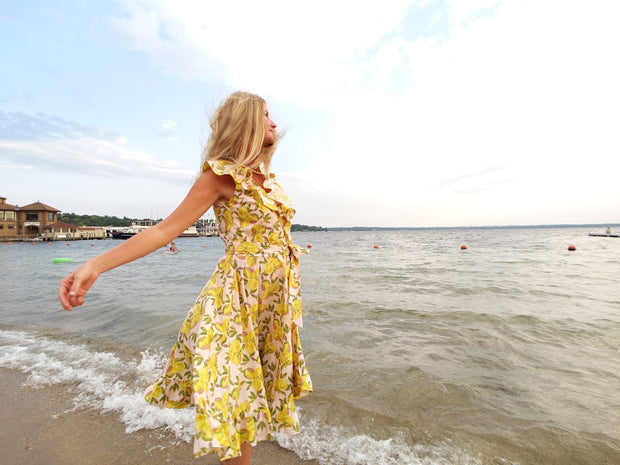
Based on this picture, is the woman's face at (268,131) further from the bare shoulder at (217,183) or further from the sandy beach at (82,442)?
the sandy beach at (82,442)

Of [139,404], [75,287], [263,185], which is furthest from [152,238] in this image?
[139,404]

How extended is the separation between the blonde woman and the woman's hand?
0.21 ft

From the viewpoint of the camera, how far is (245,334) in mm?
1723

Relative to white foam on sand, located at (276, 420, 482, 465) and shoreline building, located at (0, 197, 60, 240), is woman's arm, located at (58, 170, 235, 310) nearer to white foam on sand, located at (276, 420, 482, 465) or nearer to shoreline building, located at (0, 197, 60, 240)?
white foam on sand, located at (276, 420, 482, 465)

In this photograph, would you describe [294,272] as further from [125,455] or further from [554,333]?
[554,333]

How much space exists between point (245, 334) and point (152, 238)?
639mm

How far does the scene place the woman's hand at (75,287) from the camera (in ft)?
4.29

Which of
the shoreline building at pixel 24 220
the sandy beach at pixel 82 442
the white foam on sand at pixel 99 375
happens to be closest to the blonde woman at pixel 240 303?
the sandy beach at pixel 82 442

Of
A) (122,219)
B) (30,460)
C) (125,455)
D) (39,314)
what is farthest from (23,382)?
(122,219)

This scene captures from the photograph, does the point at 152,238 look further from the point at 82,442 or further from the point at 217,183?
the point at 82,442

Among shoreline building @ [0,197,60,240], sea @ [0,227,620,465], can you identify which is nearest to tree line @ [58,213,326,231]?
shoreline building @ [0,197,60,240]

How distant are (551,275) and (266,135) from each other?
1493 cm

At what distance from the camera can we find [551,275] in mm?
13305

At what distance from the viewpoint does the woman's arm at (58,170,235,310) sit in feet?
4.37
